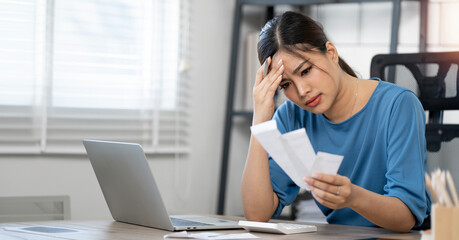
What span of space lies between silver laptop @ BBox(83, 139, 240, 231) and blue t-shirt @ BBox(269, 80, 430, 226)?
352 mm

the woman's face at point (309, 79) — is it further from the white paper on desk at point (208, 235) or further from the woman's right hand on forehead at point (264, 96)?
the white paper on desk at point (208, 235)

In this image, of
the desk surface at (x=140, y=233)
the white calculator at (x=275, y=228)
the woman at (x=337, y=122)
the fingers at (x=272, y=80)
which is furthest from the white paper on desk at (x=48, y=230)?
the fingers at (x=272, y=80)

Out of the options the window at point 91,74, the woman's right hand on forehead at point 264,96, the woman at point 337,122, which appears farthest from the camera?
the window at point 91,74

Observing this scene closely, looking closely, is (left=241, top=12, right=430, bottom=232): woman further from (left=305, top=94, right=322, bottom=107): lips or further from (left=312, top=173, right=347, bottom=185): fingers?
(left=312, top=173, right=347, bottom=185): fingers

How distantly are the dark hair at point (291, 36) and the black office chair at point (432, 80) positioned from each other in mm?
383

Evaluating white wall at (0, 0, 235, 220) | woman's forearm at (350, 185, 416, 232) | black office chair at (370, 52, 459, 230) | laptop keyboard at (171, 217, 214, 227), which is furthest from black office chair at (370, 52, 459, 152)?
white wall at (0, 0, 235, 220)

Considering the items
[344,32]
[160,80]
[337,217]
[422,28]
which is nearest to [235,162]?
[160,80]

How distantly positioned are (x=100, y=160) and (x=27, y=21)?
992 millimetres

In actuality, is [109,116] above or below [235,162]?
above

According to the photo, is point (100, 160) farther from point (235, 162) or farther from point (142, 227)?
point (235, 162)

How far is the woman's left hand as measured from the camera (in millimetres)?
1106

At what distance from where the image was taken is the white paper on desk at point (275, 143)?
1.03 metres

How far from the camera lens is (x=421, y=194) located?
4.45ft

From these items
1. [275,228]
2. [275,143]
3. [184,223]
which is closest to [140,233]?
[184,223]
